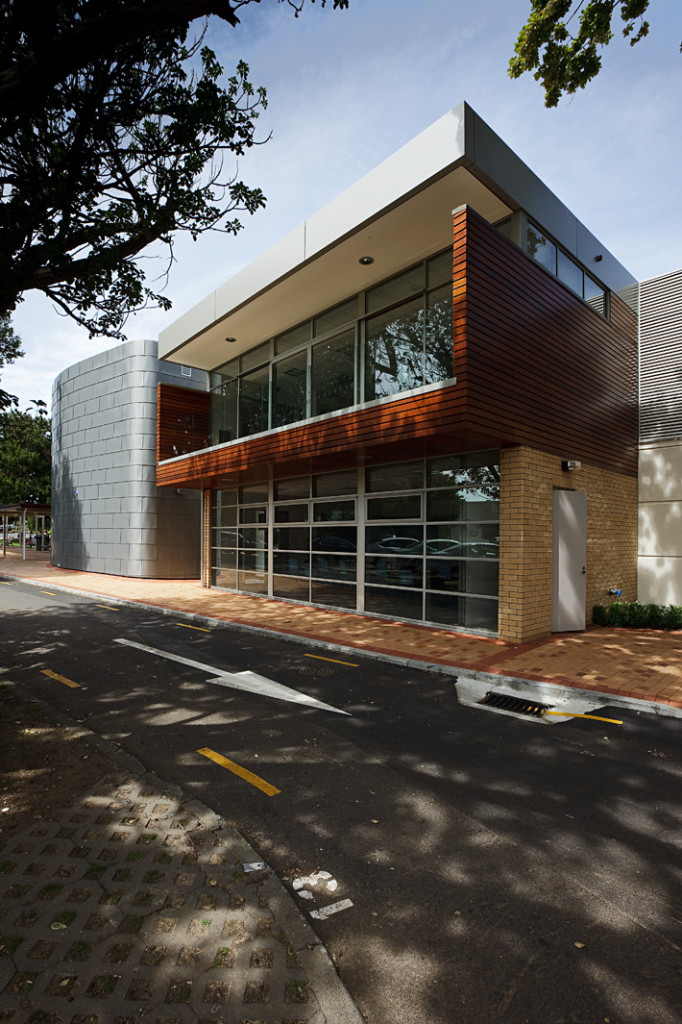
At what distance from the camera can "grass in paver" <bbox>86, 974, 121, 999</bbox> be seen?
6.95 ft

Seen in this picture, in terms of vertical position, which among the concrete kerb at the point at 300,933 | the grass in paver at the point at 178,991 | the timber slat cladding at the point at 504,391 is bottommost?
the concrete kerb at the point at 300,933

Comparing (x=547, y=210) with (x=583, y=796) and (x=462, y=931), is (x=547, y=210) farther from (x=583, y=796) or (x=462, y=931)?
(x=462, y=931)

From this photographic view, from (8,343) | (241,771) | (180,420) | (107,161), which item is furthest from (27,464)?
(241,771)

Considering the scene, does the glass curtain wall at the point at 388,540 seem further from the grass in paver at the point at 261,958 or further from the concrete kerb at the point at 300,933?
the grass in paver at the point at 261,958

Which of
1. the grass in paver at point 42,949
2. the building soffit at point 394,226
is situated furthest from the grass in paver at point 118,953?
the building soffit at point 394,226

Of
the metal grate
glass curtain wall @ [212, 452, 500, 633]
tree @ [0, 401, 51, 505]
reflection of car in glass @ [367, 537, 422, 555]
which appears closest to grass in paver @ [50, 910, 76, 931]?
the metal grate

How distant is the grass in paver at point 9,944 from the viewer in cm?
229

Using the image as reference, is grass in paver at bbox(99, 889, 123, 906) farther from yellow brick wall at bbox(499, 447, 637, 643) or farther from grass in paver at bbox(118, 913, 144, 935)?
yellow brick wall at bbox(499, 447, 637, 643)

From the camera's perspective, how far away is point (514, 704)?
6.11 m

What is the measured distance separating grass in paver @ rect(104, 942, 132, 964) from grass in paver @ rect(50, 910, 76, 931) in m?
0.30

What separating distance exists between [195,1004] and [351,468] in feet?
34.5

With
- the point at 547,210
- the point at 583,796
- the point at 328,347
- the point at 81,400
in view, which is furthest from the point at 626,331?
the point at 81,400

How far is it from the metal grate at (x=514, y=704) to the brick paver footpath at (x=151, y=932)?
3744 mm

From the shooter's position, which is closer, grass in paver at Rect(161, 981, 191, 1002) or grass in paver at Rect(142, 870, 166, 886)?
grass in paver at Rect(161, 981, 191, 1002)
